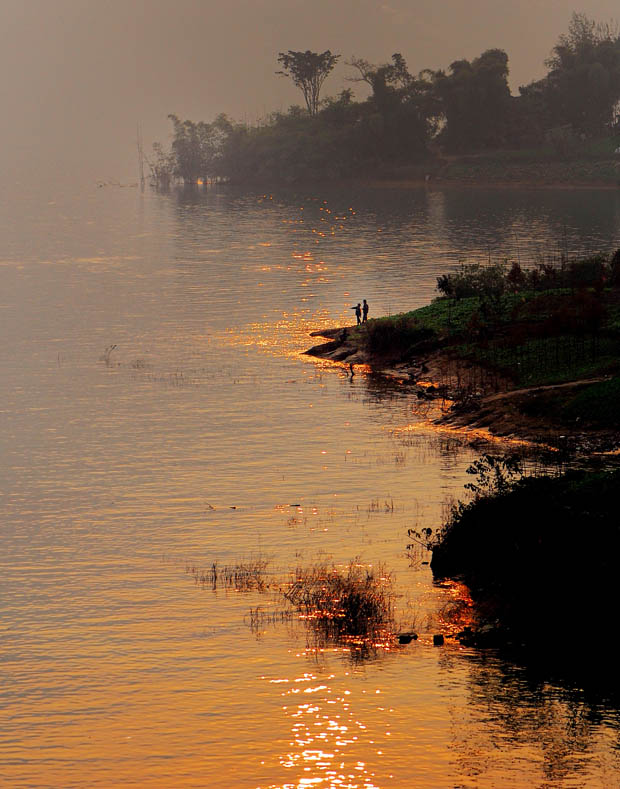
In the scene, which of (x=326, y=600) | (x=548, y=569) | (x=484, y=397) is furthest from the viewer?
(x=484, y=397)

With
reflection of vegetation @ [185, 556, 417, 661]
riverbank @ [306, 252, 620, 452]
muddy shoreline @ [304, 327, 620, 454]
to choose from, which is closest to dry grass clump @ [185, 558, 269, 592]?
reflection of vegetation @ [185, 556, 417, 661]

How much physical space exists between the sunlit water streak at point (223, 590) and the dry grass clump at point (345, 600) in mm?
604

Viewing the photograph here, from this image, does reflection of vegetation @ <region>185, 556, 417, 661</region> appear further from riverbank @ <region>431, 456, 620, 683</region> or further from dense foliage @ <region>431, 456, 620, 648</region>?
dense foliage @ <region>431, 456, 620, 648</region>

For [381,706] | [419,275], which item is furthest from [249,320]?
[381,706]

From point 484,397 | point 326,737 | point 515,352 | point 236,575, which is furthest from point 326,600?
point 515,352

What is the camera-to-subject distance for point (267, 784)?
25.0 m

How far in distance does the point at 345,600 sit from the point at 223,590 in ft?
13.2

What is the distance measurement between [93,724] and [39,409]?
A: 38904mm

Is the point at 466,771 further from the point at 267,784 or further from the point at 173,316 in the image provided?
the point at 173,316

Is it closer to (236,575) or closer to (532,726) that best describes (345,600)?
(236,575)

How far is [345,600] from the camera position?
33844 millimetres

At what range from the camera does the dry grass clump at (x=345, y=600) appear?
3234 centimetres

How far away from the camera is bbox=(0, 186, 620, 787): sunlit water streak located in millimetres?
26250

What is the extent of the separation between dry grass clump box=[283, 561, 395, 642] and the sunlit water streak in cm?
60
